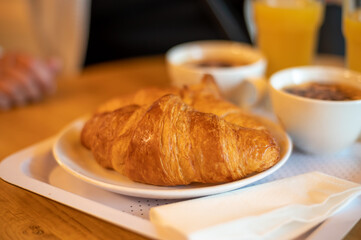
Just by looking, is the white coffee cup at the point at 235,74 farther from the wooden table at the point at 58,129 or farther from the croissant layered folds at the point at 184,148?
the croissant layered folds at the point at 184,148

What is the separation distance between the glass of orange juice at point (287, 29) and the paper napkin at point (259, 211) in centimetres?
55

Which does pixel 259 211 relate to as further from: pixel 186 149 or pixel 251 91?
pixel 251 91

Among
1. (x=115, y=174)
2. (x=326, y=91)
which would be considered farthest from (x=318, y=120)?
(x=115, y=174)

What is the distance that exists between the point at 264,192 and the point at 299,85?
34 cm

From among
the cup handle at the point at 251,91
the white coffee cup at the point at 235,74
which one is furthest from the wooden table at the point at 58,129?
the cup handle at the point at 251,91

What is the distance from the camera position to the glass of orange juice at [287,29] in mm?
1082

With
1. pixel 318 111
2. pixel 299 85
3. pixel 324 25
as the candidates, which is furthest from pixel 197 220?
pixel 324 25

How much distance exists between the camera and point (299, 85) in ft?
2.93

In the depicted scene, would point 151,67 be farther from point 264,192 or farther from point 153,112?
point 264,192

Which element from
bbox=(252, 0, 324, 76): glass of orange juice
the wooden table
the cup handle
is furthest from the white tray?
bbox=(252, 0, 324, 76): glass of orange juice

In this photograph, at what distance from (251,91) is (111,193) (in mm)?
464

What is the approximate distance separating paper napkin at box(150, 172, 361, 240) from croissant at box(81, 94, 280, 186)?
42mm

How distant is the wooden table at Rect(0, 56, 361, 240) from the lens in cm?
61

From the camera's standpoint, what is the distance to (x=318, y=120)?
75 centimetres
